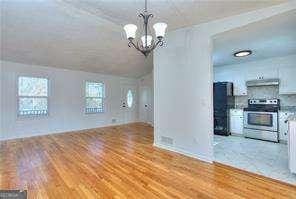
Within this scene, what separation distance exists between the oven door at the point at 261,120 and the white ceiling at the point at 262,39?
163cm

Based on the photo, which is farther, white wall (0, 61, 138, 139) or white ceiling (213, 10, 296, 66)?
white wall (0, 61, 138, 139)

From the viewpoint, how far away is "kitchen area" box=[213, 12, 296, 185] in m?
3.12

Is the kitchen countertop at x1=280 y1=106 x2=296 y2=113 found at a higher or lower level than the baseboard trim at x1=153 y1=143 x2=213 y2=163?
higher

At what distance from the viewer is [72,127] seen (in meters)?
6.80

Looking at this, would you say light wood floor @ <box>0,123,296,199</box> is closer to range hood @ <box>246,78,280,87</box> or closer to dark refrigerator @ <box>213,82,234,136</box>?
dark refrigerator @ <box>213,82,234,136</box>

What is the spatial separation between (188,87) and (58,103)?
4.89m

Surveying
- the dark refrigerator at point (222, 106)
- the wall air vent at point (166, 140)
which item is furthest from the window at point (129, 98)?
the wall air vent at point (166, 140)

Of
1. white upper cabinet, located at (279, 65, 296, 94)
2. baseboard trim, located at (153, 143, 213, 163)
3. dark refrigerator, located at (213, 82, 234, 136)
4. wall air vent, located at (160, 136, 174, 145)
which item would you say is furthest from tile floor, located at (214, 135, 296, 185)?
white upper cabinet, located at (279, 65, 296, 94)

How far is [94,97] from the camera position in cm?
756

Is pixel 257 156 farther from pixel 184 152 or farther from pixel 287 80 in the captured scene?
pixel 287 80

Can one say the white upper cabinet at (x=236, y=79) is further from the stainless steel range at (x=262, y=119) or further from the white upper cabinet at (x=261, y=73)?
the stainless steel range at (x=262, y=119)

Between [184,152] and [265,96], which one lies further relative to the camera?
[265,96]

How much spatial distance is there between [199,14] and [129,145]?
11.5 feet

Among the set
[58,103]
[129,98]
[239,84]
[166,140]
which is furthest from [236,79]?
[58,103]
